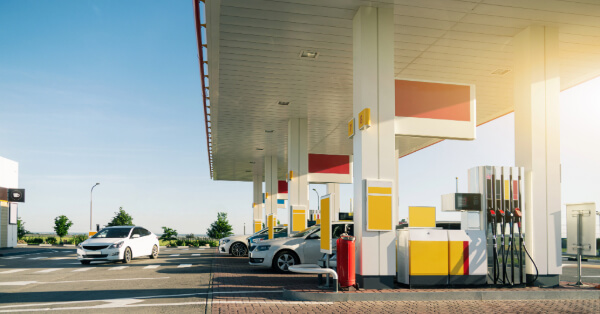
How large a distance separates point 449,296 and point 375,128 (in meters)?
3.41

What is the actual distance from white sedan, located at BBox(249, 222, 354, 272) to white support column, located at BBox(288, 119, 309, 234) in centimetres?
562

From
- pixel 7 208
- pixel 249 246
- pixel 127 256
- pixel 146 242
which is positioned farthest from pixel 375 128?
pixel 7 208

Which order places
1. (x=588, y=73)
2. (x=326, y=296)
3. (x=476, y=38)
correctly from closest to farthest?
(x=326, y=296) → (x=476, y=38) → (x=588, y=73)

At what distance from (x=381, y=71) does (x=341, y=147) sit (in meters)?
17.9

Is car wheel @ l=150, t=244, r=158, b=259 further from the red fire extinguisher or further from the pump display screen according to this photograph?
the pump display screen

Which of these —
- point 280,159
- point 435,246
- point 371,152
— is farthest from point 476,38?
point 280,159

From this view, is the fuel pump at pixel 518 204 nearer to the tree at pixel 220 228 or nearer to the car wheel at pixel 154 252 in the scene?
the car wheel at pixel 154 252

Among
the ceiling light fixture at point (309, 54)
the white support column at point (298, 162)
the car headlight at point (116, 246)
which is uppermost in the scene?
the ceiling light fixture at point (309, 54)

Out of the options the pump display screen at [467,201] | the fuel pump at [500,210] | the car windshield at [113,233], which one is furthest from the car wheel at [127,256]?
the fuel pump at [500,210]

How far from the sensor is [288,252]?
1511cm

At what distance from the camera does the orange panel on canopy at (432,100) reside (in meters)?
11.3

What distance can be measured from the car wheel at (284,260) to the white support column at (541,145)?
6252mm

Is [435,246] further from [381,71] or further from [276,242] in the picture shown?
[276,242]

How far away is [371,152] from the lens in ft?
35.2
